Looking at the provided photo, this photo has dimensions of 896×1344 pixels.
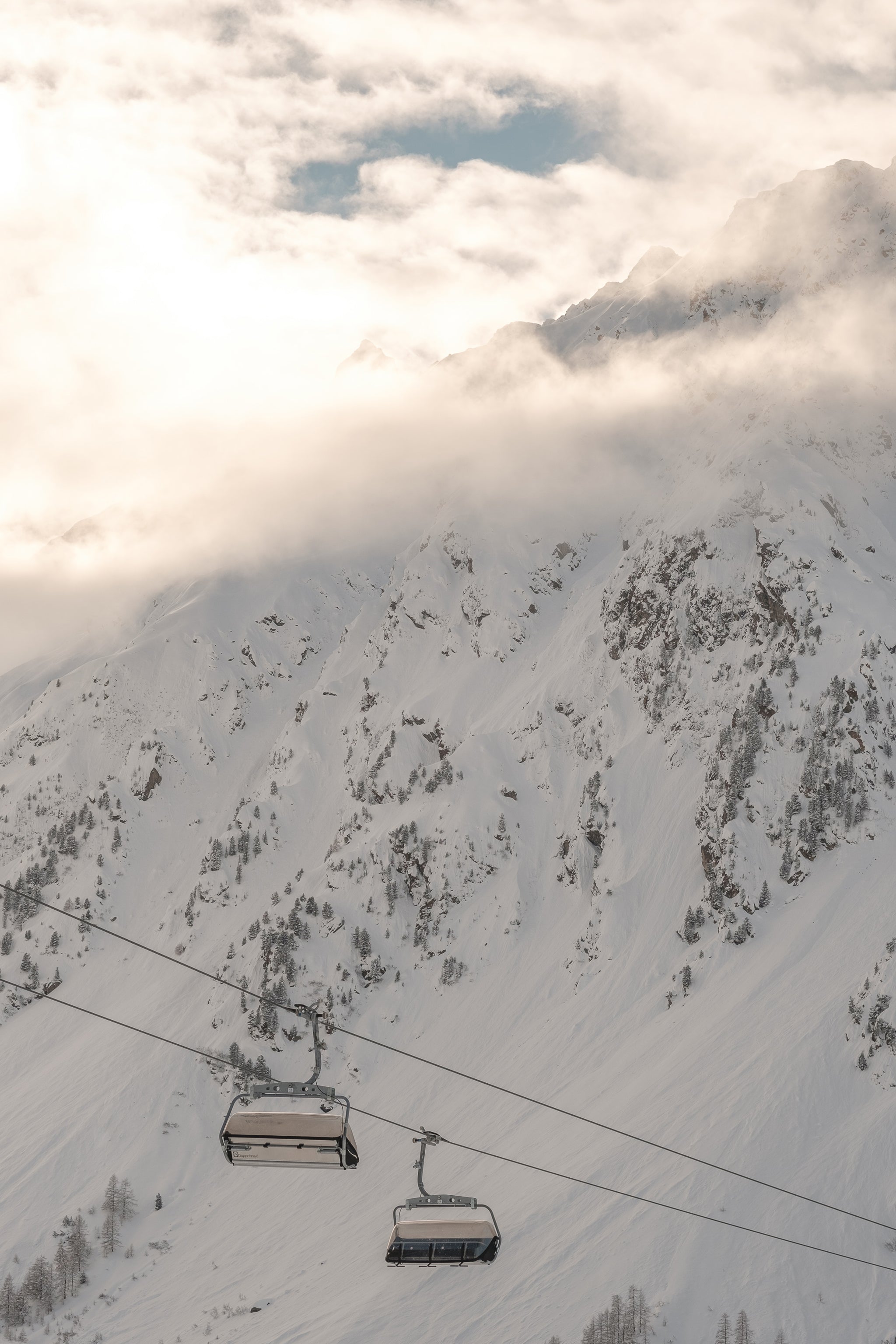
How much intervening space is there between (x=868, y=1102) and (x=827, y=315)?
145 metres

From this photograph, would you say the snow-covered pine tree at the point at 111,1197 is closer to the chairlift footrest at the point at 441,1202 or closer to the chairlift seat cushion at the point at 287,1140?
the chairlift footrest at the point at 441,1202

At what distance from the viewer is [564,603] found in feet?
531

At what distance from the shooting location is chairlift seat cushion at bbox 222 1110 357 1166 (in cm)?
1869

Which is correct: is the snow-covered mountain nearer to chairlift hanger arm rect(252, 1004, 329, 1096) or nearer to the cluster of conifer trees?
the cluster of conifer trees

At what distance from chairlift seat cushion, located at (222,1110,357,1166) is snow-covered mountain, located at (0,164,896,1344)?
5445cm

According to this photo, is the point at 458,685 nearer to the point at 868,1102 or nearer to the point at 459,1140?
Answer: the point at 459,1140

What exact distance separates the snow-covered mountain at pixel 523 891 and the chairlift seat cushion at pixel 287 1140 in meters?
54.4

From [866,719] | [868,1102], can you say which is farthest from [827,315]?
[868,1102]

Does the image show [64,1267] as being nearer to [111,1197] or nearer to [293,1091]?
[111,1197]

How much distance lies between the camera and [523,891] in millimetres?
121562

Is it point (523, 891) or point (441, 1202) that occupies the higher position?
point (523, 891)

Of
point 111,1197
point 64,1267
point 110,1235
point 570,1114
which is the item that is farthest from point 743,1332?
point 111,1197

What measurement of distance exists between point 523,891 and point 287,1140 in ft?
343

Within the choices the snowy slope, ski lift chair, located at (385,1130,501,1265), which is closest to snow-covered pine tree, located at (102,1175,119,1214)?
ski lift chair, located at (385,1130,501,1265)
